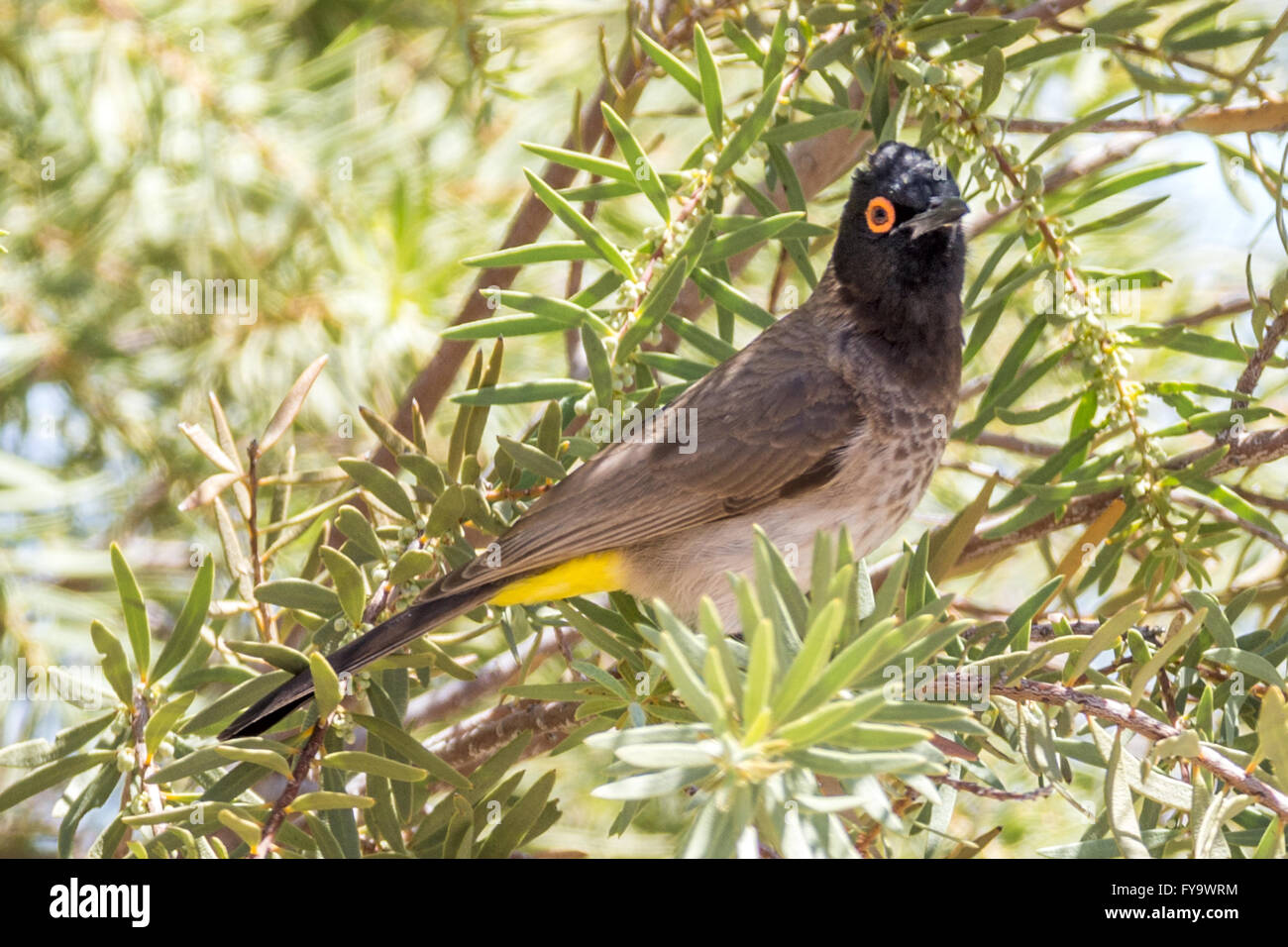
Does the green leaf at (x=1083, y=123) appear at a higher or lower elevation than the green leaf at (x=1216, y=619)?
higher

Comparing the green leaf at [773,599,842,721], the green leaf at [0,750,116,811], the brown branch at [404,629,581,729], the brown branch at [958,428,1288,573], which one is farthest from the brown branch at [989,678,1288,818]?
the brown branch at [404,629,581,729]

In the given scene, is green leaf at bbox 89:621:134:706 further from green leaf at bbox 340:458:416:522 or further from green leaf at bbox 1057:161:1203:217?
green leaf at bbox 1057:161:1203:217

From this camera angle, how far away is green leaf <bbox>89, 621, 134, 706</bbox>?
1.32 m

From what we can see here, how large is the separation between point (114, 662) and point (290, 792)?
0.84 feet

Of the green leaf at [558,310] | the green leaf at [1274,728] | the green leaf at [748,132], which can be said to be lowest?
the green leaf at [1274,728]

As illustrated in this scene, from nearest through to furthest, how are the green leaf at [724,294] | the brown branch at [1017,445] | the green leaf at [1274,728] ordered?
1. the green leaf at [1274,728]
2. the green leaf at [724,294]
3. the brown branch at [1017,445]

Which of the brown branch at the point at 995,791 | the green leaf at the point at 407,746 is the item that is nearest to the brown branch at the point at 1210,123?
the brown branch at the point at 995,791

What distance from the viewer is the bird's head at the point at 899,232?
217 cm

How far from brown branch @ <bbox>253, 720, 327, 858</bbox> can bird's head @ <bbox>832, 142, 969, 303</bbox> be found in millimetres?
1342

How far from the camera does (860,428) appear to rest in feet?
7.22

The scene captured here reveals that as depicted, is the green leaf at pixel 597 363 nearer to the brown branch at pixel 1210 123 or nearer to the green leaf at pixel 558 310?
the green leaf at pixel 558 310

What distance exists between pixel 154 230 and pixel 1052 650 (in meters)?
2.32

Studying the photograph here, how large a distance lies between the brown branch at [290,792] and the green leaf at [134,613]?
0.22 meters

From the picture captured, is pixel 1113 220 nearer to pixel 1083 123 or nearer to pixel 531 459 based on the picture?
pixel 1083 123
